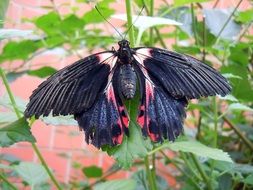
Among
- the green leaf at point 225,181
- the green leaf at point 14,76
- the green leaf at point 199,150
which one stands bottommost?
the green leaf at point 225,181

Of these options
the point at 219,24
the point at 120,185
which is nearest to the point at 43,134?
the point at 219,24

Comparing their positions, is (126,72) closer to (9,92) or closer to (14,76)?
(9,92)

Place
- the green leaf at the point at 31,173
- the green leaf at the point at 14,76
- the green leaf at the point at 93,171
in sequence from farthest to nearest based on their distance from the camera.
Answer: the green leaf at the point at 93,171
the green leaf at the point at 14,76
the green leaf at the point at 31,173

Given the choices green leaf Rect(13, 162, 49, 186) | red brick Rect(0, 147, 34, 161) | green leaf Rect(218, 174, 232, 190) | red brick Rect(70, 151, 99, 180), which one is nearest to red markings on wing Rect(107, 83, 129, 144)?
green leaf Rect(13, 162, 49, 186)

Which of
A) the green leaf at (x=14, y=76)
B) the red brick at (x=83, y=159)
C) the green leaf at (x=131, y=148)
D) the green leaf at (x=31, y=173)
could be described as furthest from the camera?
the red brick at (x=83, y=159)

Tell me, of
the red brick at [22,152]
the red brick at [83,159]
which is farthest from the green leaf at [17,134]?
the red brick at [22,152]

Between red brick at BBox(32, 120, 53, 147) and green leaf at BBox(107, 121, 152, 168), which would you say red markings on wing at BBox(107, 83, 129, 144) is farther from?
red brick at BBox(32, 120, 53, 147)

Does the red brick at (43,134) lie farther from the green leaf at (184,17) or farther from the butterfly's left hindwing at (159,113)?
the butterfly's left hindwing at (159,113)
